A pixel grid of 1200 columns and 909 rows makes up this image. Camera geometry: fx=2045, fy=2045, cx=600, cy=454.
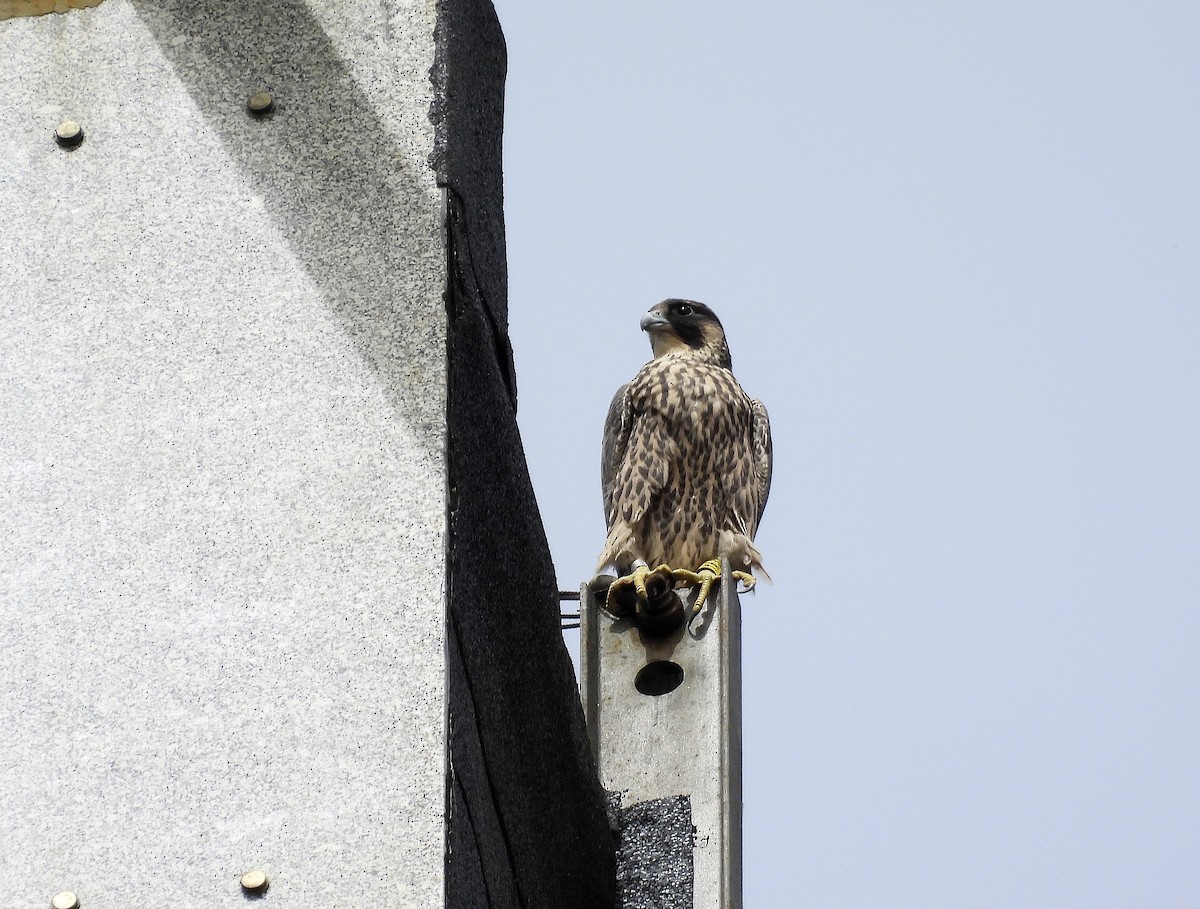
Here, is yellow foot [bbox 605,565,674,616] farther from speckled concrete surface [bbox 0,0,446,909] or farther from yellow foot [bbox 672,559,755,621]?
speckled concrete surface [bbox 0,0,446,909]

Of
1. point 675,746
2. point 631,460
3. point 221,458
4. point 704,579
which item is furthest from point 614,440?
point 221,458

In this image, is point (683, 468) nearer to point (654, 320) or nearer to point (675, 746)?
point (654, 320)

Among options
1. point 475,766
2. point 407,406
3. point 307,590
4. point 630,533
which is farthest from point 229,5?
point 630,533

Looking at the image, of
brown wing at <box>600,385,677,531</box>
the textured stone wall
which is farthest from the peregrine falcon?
the textured stone wall

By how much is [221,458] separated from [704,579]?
4.97ft

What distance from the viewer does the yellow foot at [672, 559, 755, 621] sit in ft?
14.2

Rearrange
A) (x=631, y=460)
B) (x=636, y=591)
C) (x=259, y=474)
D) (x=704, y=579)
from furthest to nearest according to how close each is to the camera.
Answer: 1. (x=631, y=460)
2. (x=704, y=579)
3. (x=636, y=591)
4. (x=259, y=474)

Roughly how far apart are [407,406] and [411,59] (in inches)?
25.1

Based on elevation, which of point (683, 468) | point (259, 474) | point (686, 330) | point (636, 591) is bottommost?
point (259, 474)

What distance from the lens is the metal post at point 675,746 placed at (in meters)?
3.99

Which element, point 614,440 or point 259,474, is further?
point 614,440

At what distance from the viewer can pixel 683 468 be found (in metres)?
6.05

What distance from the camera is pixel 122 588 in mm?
3100

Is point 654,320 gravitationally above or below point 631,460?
above
